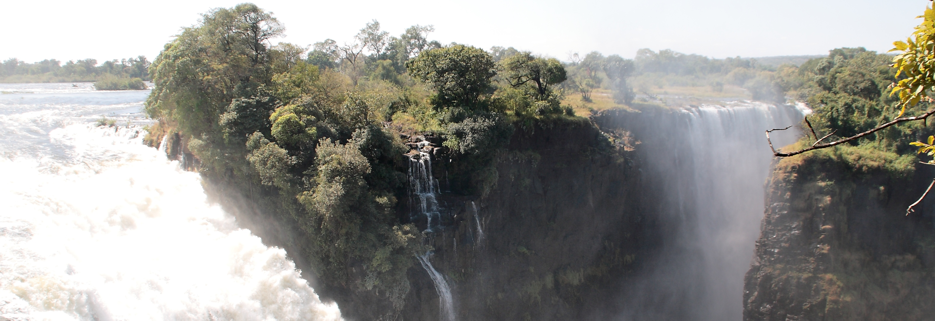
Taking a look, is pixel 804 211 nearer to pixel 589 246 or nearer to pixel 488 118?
pixel 589 246

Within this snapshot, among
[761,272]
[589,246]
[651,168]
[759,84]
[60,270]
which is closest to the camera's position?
[60,270]

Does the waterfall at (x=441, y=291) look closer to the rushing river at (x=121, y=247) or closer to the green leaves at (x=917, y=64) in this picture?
the rushing river at (x=121, y=247)

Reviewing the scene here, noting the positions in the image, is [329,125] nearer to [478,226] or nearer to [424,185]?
[424,185]

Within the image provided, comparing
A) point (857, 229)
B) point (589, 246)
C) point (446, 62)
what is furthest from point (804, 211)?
point (446, 62)

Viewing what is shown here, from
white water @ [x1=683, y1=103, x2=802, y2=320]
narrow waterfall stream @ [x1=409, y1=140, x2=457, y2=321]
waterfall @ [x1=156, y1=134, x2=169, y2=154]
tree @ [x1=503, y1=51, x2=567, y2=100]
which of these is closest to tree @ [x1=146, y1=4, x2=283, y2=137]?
waterfall @ [x1=156, y1=134, x2=169, y2=154]

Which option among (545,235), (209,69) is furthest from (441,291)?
(209,69)

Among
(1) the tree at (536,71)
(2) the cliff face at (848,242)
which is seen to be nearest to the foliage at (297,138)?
(1) the tree at (536,71)
